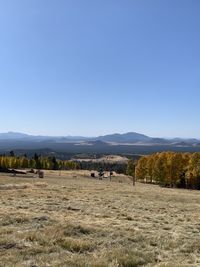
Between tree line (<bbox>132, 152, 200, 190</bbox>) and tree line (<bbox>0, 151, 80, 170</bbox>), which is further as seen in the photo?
tree line (<bbox>0, 151, 80, 170</bbox>)

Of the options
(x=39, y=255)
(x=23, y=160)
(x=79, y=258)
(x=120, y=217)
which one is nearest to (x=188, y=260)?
(x=79, y=258)

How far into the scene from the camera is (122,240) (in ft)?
45.7

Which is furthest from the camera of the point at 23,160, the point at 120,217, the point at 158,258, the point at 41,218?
the point at 23,160

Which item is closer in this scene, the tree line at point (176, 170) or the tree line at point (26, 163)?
the tree line at point (176, 170)

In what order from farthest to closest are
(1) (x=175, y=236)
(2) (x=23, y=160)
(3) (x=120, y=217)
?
(2) (x=23, y=160) < (3) (x=120, y=217) < (1) (x=175, y=236)

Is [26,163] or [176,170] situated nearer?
[176,170]

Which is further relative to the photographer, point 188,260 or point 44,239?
point 44,239

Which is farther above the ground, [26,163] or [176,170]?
[176,170]

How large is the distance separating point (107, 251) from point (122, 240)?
7.46 feet

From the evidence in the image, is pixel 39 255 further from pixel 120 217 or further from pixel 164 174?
pixel 164 174

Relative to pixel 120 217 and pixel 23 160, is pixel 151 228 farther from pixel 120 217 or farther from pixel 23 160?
pixel 23 160

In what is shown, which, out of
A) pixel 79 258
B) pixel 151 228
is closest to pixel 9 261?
pixel 79 258

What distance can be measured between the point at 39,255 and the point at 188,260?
4.28m

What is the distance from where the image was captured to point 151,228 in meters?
18.7
